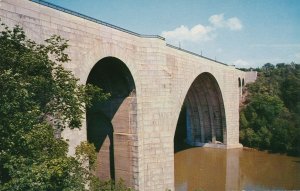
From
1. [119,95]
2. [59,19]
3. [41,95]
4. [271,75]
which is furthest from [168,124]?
[271,75]

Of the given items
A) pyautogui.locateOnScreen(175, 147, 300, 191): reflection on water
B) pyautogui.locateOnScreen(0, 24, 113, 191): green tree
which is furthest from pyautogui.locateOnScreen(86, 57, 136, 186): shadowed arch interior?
pyautogui.locateOnScreen(0, 24, 113, 191): green tree

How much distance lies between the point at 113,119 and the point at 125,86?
2.80 m

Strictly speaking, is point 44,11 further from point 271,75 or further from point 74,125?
point 271,75

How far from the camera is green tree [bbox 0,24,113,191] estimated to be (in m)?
7.53

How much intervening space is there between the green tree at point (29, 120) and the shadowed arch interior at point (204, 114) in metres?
27.6

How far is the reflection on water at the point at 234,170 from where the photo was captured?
24578 mm

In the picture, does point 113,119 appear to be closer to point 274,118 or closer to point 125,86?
point 125,86

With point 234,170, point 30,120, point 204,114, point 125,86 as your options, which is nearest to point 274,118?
point 204,114

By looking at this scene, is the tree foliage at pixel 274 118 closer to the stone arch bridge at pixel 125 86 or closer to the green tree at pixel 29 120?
the stone arch bridge at pixel 125 86

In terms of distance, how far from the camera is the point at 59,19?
14094mm

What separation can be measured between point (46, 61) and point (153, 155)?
12201 millimetres

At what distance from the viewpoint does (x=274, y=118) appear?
34.7 metres

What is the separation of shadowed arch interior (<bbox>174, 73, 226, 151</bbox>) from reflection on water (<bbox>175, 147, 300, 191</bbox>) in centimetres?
249

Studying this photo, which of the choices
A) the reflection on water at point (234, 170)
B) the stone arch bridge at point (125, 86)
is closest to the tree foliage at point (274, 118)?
the reflection on water at point (234, 170)
